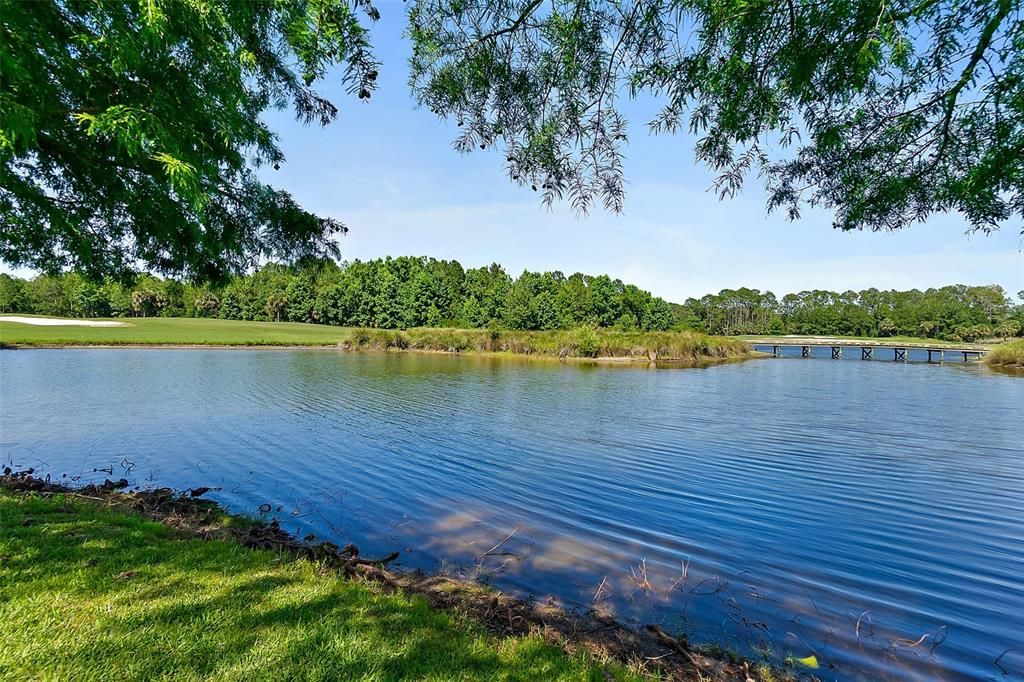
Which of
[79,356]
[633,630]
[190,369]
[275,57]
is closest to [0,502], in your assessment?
[275,57]

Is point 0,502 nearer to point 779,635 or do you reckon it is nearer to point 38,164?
point 38,164

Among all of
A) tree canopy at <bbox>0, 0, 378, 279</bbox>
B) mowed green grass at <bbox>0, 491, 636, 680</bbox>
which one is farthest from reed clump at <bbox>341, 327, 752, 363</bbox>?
mowed green grass at <bbox>0, 491, 636, 680</bbox>

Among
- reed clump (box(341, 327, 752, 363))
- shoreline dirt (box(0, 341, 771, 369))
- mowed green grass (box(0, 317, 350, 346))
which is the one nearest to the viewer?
shoreline dirt (box(0, 341, 771, 369))

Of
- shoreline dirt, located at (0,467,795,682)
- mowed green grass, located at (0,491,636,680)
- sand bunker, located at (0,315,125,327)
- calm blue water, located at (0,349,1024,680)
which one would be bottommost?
calm blue water, located at (0,349,1024,680)

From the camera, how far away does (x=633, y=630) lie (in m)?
4.75

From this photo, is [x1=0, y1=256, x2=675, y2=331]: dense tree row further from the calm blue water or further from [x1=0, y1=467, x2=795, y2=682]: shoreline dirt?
[x1=0, y1=467, x2=795, y2=682]: shoreline dirt

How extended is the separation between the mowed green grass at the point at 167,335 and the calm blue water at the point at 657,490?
29.2 m

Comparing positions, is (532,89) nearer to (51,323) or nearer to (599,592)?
(599,592)

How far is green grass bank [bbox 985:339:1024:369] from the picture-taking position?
44344 mm

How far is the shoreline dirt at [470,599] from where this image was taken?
409 cm

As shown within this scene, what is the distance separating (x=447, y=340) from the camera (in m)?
52.8

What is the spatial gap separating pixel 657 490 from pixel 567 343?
38.5 metres

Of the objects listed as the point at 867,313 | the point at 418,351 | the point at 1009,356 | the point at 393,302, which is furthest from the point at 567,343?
the point at 867,313

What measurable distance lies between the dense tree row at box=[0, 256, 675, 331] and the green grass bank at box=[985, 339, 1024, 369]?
4361 centimetres
